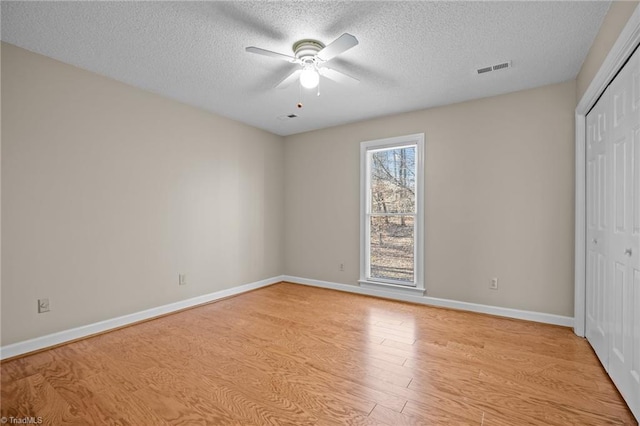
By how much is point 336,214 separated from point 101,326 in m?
3.29

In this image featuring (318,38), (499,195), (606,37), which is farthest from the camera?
(499,195)

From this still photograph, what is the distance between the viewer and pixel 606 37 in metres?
2.18

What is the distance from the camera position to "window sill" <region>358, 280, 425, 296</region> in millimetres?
4180

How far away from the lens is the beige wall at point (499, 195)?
3.32m

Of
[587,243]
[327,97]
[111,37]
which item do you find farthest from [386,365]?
[111,37]

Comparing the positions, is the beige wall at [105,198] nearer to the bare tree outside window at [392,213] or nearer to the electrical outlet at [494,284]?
the bare tree outside window at [392,213]

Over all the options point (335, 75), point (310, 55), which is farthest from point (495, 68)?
point (310, 55)

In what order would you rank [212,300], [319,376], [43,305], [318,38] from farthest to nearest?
[212,300] → [43,305] → [318,38] → [319,376]

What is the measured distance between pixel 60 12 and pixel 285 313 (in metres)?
3.38

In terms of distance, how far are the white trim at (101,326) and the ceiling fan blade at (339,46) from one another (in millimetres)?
3266

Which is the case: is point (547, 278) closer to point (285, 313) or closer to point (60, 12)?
point (285, 313)

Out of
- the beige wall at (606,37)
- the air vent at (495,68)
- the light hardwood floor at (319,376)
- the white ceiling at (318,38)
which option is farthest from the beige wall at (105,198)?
the beige wall at (606,37)

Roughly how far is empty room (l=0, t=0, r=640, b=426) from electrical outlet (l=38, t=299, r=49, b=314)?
0.03 meters

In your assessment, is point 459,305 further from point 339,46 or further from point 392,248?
point 339,46
